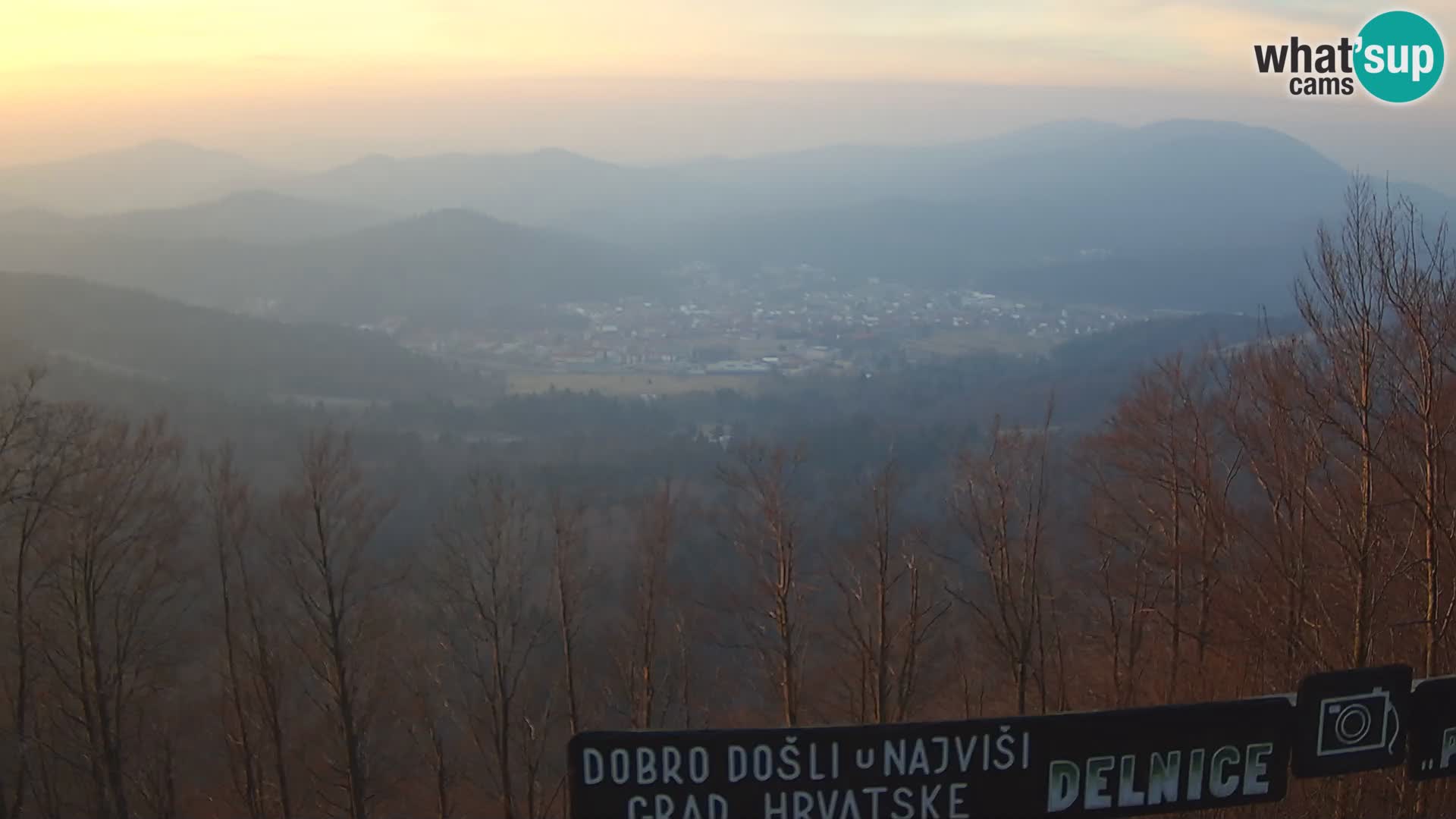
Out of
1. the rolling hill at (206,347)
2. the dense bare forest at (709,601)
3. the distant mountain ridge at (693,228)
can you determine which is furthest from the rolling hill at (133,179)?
the dense bare forest at (709,601)

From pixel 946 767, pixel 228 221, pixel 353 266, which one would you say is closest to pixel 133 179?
pixel 228 221

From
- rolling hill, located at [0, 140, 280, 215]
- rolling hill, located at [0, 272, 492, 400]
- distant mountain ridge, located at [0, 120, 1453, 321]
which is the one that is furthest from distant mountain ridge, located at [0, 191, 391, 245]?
rolling hill, located at [0, 272, 492, 400]

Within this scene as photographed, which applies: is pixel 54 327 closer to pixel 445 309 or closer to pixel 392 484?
pixel 392 484

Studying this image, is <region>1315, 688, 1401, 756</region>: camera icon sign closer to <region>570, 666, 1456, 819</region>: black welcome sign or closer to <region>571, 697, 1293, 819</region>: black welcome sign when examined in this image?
<region>570, 666, 1456, 819</region>: black welcome sign

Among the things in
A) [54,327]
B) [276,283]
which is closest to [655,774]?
[54,327]

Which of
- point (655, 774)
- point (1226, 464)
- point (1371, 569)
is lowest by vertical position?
point (1226, 464)

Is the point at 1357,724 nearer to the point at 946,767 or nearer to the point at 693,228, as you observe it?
the point at 946,767
